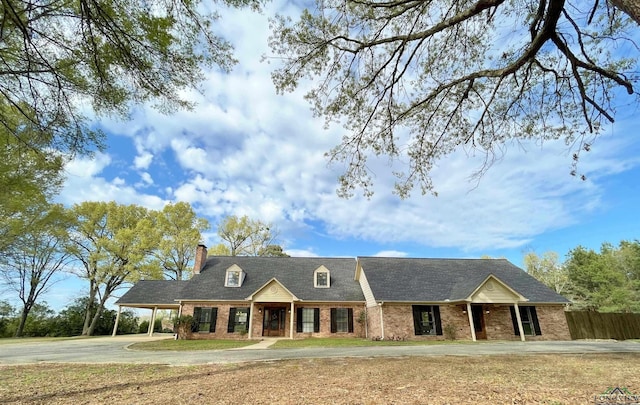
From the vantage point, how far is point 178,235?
31703 mm

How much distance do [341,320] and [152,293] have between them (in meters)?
15.0

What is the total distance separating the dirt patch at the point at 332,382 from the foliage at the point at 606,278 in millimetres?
33913

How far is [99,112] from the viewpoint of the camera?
5.49 meters

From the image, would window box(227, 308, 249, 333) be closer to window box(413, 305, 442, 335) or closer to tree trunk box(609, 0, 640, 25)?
window box(413, 305, 442, 335)

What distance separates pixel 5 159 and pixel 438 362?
38.9 feet

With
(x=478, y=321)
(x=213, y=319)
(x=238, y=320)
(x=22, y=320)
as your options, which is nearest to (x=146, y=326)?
(x=22, y=320)

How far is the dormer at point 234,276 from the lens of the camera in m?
21.9

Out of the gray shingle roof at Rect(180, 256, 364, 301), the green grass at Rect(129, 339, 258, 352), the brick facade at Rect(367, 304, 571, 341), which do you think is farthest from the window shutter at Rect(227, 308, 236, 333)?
the brick facade at Rect(367, 304, 571, 341)

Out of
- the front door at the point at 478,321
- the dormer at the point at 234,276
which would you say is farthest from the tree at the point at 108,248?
the front door at the point at 478,321

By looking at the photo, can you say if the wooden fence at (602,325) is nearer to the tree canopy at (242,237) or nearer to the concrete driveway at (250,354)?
the concrete driveway at (250,354)

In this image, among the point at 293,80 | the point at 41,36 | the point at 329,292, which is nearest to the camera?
the point at 41,36

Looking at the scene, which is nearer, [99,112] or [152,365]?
[99,112]

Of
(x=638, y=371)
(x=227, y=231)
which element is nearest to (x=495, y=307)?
(x=638, y=371)

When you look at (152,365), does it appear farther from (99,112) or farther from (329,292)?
(329,292)
